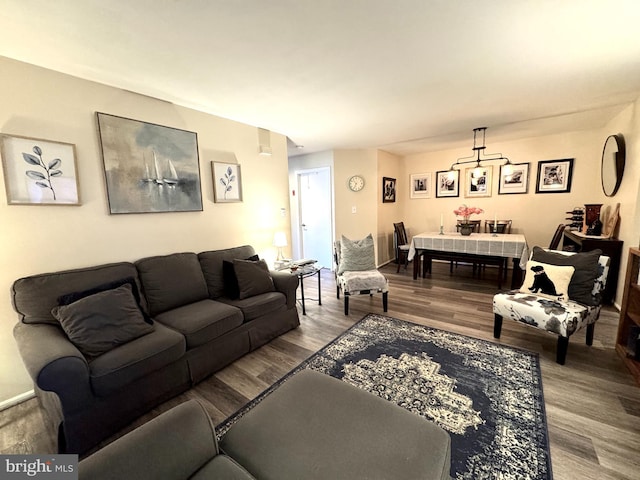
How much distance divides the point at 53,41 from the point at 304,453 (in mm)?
2700

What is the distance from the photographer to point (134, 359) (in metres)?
1.69

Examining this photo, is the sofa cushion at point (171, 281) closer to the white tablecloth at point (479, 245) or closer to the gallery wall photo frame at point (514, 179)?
the white tablecloth at point (479, 245)

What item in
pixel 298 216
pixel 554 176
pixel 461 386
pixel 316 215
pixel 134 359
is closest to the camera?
pixel 134 359

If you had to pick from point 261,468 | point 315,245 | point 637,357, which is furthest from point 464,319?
point 315,245

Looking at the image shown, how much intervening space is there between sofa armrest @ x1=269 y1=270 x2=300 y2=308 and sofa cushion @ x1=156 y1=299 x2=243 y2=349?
0.60m

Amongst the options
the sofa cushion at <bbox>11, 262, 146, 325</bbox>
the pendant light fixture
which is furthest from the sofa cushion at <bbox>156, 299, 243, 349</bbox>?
the pendant light fixture

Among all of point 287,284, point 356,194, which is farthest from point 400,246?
point 287,284

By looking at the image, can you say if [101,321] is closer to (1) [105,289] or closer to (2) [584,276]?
(1) [105,289]

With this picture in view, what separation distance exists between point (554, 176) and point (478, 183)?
114 cm

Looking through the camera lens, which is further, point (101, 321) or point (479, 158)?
point (479, 158)

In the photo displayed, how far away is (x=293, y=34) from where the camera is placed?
168 cm

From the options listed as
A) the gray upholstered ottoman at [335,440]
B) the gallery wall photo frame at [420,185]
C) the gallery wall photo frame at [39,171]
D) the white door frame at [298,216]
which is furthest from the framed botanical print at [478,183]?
the gallery wall photo frame at [39,171]

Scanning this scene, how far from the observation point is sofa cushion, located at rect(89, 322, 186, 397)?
1.57 m

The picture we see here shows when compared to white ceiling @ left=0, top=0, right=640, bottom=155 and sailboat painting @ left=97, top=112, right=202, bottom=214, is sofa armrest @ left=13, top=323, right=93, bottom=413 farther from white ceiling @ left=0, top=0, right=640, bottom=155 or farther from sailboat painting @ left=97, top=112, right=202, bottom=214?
white ceiling @ left=0, top=0, right=640, bottom=155
